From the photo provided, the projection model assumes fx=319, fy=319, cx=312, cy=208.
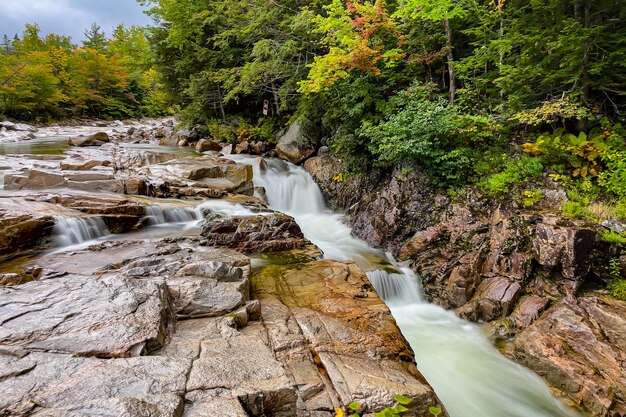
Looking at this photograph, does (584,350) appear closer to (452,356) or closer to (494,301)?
(494,301)

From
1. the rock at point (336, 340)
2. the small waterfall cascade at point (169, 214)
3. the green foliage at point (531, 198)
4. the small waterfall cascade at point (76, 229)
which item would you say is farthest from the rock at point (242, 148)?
the green foliage at point (531, 198)

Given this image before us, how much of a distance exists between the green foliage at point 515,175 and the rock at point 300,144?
25.6ft

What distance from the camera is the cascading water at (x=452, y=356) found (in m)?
4.82

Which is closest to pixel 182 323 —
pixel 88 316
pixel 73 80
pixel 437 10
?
pixel 88 316

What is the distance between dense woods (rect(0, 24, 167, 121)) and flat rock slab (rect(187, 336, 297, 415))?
20.8 meters

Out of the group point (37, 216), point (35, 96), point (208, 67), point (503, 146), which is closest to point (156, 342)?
point (37, 216)

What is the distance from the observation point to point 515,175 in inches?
307

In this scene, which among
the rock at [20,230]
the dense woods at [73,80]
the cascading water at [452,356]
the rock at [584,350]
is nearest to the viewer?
→ the rock at [584,350]

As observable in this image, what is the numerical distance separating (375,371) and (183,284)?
273cm

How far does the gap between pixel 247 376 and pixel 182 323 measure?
53.9 inches

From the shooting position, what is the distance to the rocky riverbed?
248 cm

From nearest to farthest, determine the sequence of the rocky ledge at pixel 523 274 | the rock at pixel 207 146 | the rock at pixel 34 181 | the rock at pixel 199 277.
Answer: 1. the rock at pixel 199 277
2. the rocky ledge at pixel 523 274
3. the rock at pixel 34 181
4. the rock at pixel 207 146

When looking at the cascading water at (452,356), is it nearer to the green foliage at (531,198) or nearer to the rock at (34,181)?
the green foliage at (531,198)

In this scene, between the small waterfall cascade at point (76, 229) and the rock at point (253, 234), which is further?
the rock at point (253, 234)
